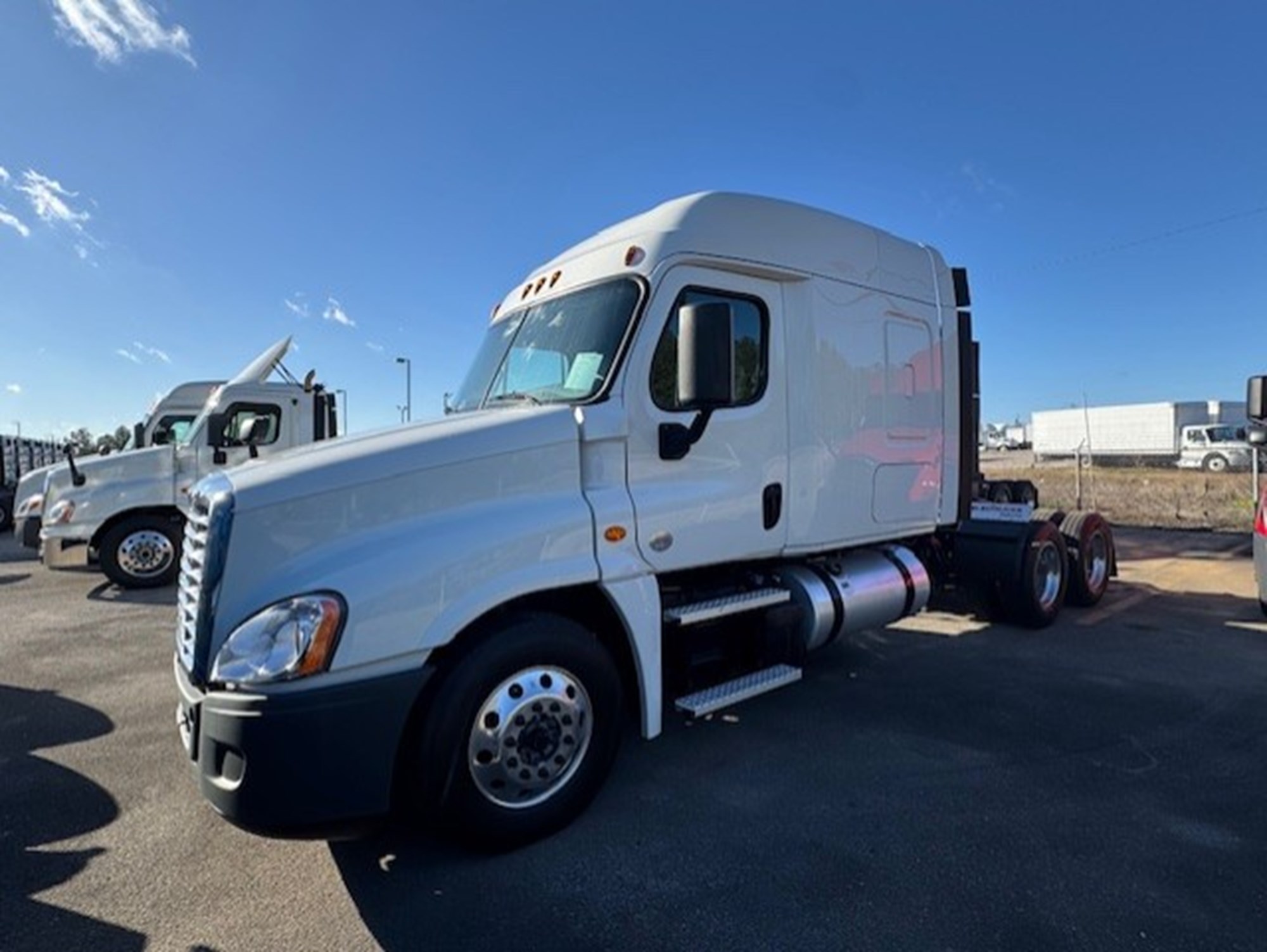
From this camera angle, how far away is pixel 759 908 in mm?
2727

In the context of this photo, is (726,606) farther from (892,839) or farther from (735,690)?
(892,839)

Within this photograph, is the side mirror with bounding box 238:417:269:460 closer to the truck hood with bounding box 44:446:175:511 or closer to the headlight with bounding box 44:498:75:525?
the truck hood with bounding box 44:446:175:511

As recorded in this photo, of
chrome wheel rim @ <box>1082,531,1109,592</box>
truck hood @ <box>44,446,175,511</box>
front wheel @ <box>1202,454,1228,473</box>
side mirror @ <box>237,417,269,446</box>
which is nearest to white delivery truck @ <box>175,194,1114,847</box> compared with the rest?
chrome wheel rim @ <box>1082,531,1109,592</box>

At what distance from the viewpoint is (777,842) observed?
3.20 metres

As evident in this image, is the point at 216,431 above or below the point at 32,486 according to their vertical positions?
above

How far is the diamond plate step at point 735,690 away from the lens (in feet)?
12.3

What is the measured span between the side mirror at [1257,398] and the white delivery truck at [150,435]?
44.3 feet

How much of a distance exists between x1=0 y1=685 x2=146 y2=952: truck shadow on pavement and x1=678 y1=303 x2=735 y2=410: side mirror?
3.05 m

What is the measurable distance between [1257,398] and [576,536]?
23.4ft

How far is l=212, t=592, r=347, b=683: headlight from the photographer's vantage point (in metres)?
2.60

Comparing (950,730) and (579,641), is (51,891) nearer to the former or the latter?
(579,641)

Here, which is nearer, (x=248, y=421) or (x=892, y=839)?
(x=892, y=839)

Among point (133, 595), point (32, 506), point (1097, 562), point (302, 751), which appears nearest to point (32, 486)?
point (32, 506)

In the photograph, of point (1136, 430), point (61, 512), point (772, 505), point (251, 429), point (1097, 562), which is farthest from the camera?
point (1136, 430)
